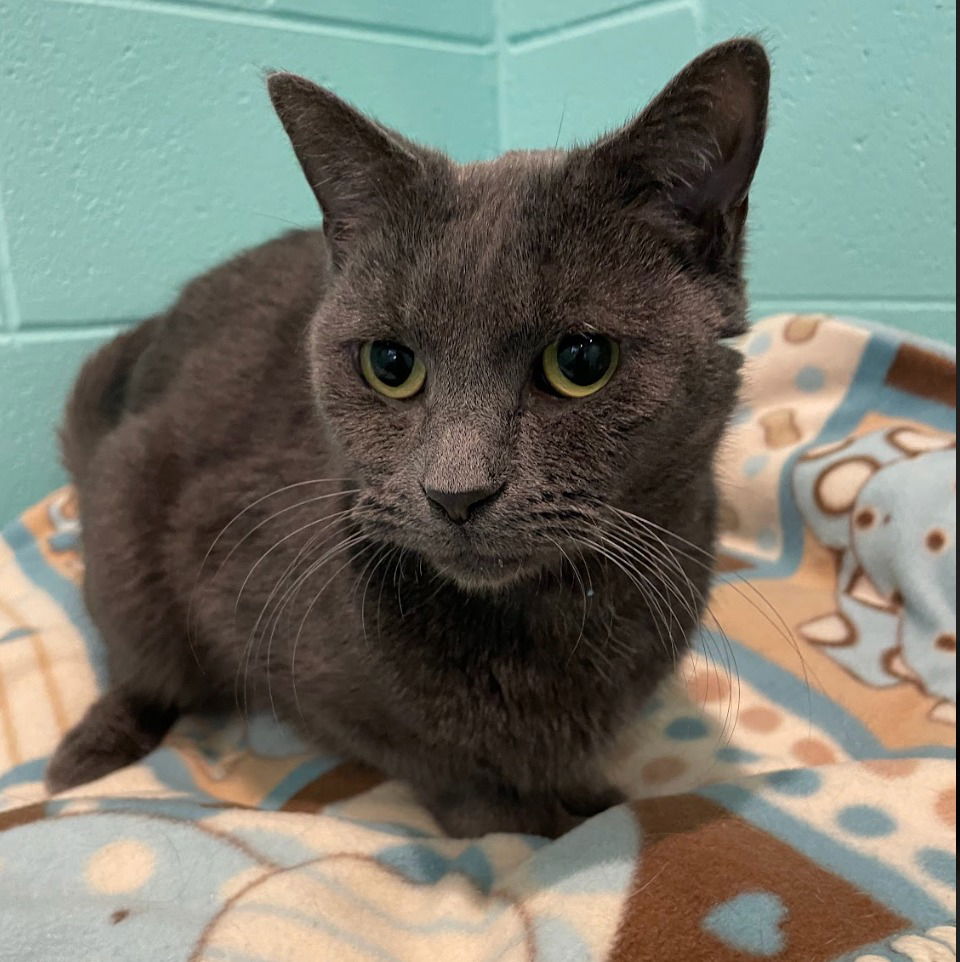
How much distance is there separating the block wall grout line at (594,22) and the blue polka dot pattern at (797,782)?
3.65ft

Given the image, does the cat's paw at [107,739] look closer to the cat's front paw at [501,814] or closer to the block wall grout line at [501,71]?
the cat's front paw at [501,814]

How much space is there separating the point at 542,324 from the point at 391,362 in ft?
0.43

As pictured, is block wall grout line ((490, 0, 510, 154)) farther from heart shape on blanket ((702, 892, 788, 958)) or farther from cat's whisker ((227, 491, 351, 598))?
heart shape on blanket ((702, 892, 788, 958))

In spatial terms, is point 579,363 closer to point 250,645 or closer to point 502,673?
point 502,673

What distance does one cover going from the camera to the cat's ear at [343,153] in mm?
656

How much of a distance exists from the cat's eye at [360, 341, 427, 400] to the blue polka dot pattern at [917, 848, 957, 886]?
0.55m

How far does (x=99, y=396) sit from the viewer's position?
1.15m

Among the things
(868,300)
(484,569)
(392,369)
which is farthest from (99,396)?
(868,300)

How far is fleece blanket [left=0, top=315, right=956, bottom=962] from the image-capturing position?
1.99 ft

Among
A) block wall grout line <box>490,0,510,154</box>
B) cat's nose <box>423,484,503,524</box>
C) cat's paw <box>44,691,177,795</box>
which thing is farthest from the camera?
block wall grout line <box>490,0,510,154</box>

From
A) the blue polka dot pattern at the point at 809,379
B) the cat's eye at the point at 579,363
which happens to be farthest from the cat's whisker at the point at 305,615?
the blue polka dot pattern at the point at 809,379

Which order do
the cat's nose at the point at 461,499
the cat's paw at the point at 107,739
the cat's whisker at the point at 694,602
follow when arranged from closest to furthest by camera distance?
the cat's nose at the point at 461,499
the cat's whisker at the point at 694,602
the cat's paw at the point at 107,739

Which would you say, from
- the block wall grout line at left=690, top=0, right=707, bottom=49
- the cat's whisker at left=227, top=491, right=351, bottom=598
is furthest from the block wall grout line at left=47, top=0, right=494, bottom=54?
the cat's whisker at left=227, top=491, right=351, bottom=598

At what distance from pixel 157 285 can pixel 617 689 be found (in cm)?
96
